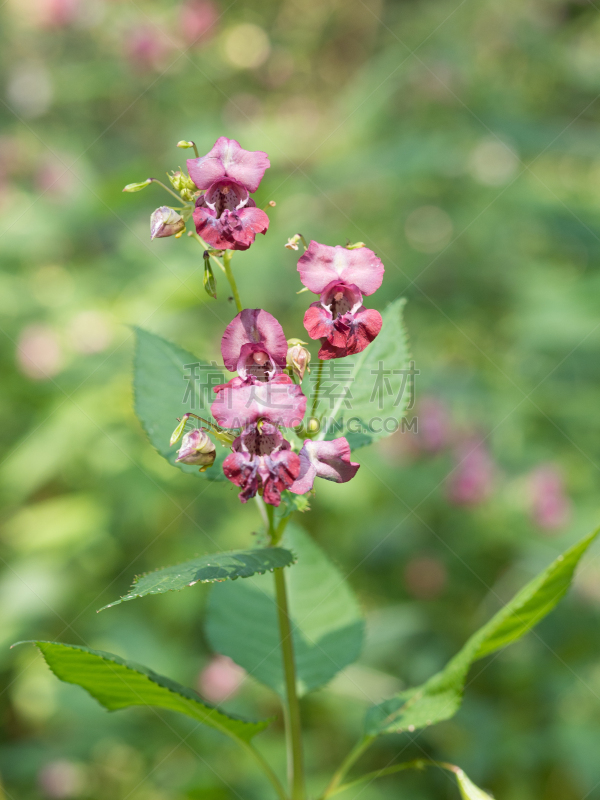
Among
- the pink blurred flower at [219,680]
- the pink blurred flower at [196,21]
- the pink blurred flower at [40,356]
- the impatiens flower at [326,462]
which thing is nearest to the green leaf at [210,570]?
the impatiens flower at [326,462]

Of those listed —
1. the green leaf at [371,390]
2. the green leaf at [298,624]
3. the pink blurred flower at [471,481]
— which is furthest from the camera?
the pink blurred flower at [471,481]

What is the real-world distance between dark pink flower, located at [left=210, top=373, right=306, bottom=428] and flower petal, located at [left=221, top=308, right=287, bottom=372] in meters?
0.10

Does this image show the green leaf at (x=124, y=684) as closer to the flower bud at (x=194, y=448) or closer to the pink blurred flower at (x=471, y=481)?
the flower bud at (x=194, y=448)

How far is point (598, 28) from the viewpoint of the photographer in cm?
Answer: 684

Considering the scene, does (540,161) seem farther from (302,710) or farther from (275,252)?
(302,710)

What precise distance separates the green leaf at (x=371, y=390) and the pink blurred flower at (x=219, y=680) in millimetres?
2123

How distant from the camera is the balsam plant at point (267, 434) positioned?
0.97 m

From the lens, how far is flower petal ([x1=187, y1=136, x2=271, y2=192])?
1082 millimetres

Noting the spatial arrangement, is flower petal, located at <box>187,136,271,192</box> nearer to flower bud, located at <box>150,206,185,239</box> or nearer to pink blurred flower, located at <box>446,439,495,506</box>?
flower bud, located at <box>150,206,185,239</box>

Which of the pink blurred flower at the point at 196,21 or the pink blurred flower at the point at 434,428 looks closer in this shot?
the pink blurred flower at the point at 434,428

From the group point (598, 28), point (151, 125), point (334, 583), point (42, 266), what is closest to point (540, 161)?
point (598, 28)

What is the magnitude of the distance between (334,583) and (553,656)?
1827 millimetres

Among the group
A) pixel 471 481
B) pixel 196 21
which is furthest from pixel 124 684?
pixel 196 21

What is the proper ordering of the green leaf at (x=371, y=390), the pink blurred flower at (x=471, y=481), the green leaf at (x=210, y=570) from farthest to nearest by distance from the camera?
the pink blurred flower at (x=471, y=481) < the green leaf at (x=371, y=390) < the green leaf at (x=210, y=570)
